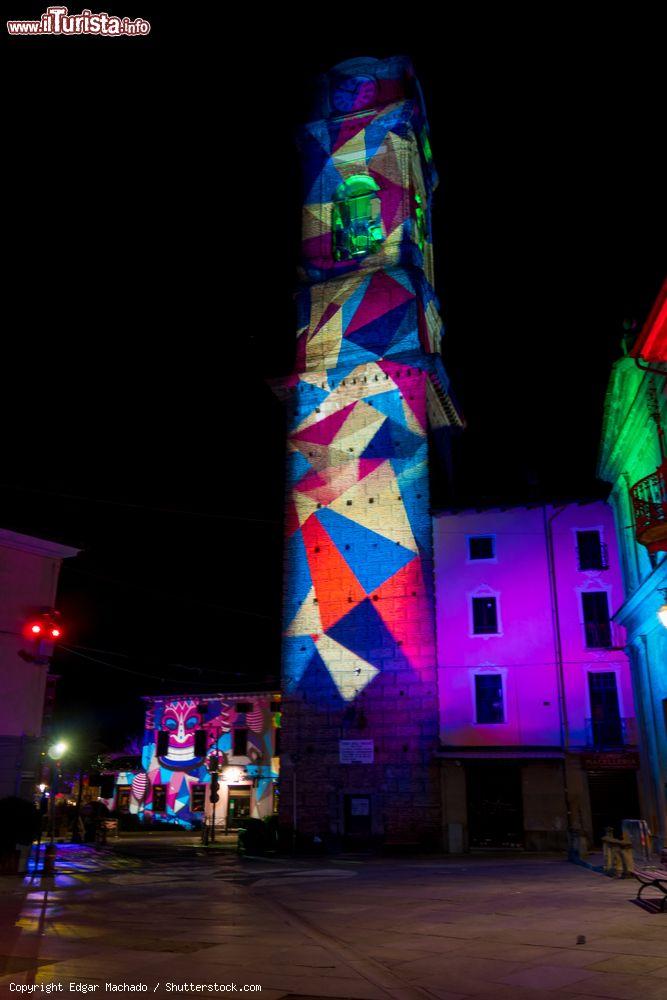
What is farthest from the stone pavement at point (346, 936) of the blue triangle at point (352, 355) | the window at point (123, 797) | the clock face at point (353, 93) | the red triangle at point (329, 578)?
the window at point (123, 797)

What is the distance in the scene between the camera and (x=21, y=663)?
2205cm

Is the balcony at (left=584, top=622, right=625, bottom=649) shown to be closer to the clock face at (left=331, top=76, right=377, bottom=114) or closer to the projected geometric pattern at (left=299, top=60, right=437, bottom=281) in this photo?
the projected geometric pattern at (left=299, top=60, right=437, bottom=281)

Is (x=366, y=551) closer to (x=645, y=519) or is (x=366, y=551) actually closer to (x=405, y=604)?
(x=405, y=604)

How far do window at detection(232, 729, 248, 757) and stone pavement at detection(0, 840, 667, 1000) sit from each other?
32.1 metres

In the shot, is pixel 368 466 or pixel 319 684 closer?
pixel 319 684

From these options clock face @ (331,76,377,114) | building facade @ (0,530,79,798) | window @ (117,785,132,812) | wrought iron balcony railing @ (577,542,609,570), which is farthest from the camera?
window @ (117,785,132,812)

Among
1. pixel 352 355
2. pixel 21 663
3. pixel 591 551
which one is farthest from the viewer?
pixel 352 355

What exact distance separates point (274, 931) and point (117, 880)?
980 centimetres

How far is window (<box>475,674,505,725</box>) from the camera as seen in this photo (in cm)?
3153

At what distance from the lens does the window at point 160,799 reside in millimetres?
52344

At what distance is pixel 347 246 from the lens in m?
40.3

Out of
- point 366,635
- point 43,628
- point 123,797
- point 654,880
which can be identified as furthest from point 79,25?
point 123,797

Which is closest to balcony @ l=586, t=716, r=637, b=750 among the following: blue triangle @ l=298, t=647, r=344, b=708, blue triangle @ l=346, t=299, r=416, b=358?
blue triangle @ l=298, t=647, r=344, b=708

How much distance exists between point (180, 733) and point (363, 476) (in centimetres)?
2672
